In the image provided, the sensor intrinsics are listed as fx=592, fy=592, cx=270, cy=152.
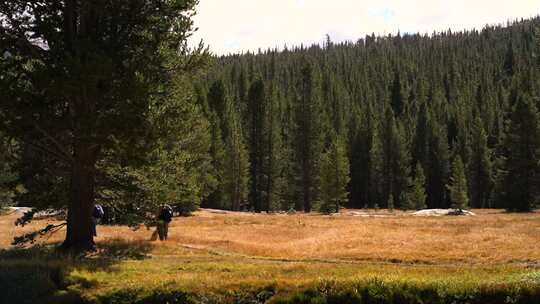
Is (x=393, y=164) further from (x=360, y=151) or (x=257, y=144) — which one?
(x=257, y=144)

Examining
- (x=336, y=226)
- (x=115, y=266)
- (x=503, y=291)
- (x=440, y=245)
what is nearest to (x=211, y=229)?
(x=336, y=226)

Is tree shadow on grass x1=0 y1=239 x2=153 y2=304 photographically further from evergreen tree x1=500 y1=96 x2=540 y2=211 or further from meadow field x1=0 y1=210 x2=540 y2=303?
evergreen tree x1=500 y1=96 x2=540 y2=211

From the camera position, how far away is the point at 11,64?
61.4ft

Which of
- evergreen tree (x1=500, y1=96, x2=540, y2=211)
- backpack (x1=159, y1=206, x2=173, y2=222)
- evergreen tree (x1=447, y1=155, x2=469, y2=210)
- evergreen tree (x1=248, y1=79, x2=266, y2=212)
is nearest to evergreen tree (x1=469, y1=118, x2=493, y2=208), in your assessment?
evergreen tree (x1=447, y1=155, x2=469, y2=210)

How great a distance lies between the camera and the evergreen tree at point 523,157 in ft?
213

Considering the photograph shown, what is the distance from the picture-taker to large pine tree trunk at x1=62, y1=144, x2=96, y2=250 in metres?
20.1

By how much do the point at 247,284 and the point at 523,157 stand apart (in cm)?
5969

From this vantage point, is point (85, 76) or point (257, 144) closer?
point (85, 76)

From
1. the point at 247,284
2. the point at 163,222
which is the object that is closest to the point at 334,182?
the point at 163,222

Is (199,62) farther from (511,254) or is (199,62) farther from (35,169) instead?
(511,254)

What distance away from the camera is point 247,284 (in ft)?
48.0

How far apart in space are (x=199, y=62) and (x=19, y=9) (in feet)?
20.1

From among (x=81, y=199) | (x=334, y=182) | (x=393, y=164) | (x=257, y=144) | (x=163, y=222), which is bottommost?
(x=163, y=222)

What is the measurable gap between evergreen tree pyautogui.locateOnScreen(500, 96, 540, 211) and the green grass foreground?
5309 centimetres
